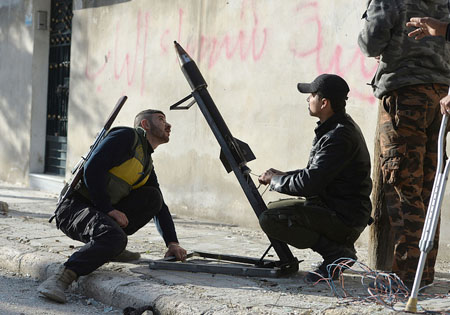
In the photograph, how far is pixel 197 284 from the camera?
14.1 feet

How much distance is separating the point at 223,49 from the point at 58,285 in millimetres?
A: 4047

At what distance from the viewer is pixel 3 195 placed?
9617mm

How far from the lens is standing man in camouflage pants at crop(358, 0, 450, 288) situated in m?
4.12

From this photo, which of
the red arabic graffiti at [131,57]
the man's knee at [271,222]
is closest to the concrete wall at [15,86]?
the red arabic graffiti at [131,57]

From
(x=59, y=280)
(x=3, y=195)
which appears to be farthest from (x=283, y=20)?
(x=3, y=195)

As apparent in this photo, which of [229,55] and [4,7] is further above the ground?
[4,7]

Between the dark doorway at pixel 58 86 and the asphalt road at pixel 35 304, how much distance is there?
20.4 feet

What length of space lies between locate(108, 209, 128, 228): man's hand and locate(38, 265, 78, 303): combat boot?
46 cm

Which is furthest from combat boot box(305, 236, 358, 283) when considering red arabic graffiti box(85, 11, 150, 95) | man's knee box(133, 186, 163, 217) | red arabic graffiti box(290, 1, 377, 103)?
red arabic graffiti box(85, 11, 150, 95)

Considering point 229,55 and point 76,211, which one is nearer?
point 76,211

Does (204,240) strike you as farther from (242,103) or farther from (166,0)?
(166,0)

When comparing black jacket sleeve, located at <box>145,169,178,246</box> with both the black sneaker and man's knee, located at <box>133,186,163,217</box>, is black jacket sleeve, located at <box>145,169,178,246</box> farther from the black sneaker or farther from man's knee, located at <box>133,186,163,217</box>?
the black sneaker

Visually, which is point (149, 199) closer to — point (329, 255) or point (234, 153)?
point (234, 153)

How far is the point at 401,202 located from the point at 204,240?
8.04 feet
